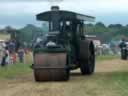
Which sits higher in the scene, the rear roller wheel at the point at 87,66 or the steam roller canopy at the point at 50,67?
the steam roller canopy at the point at 50,67

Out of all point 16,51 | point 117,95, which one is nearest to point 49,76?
point 117,95

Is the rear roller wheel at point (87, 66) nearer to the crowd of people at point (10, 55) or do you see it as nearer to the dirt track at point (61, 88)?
the dirt track at point (61, 88)

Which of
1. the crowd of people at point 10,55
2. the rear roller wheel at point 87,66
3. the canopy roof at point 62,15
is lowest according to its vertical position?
the crowd of people at point 10,55

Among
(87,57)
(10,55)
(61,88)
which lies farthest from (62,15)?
(10,55)

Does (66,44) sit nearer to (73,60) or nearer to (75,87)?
(73,60)

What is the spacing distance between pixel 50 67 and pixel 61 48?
876 millimetres

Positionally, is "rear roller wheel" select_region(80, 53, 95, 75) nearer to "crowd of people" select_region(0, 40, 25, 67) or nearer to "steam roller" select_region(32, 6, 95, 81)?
"steam roller" select_region(32, 6, 95, 81)

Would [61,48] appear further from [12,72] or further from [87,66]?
[12,72]

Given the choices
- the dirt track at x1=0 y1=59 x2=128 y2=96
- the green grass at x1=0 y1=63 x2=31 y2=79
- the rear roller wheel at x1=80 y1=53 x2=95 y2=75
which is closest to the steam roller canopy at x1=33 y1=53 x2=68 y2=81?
the dirt track at x1=0 y1=59 x2=128 y2=96

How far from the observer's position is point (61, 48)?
73.6ft

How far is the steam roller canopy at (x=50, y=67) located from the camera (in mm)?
21948

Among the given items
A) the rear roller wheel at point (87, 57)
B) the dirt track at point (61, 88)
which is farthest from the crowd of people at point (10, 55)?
the dirt track at point (61, 88)

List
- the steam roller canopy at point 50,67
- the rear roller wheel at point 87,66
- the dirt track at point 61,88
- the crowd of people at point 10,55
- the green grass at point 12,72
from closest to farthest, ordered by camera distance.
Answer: the dirt track at point 61,88 < the steam roller canopy at point 50,67 < the rear roller wheel at point 87,66 < the green grass at point 12,72 < the crowd of people at point 10,55

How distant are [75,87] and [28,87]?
151cm
